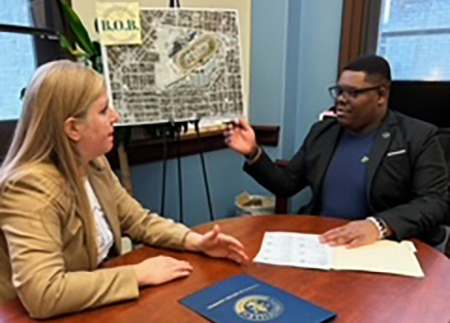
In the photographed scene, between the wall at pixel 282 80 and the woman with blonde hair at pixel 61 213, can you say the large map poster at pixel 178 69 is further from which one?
the woman with blonde hair at pixel 61 213

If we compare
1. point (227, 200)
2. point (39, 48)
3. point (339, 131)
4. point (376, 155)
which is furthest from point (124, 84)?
point (227, 200)

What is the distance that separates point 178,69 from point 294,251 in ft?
3.72

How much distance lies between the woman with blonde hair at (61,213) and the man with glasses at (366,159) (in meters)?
0.75

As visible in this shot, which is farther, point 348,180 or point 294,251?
point 348,180

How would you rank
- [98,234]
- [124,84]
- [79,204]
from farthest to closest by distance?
[124,84] → [98,234] → [79,204]

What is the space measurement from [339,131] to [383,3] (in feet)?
4.27

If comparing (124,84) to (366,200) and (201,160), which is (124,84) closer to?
(201,160)

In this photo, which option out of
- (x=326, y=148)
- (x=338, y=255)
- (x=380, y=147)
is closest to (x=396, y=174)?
(x=380, y=147)

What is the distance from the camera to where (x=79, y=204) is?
0.98m

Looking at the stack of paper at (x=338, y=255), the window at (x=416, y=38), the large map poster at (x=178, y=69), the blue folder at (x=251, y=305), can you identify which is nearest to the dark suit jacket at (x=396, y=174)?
the stack of paper at (x=338, y=255)

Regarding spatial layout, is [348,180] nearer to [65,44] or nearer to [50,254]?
[50,254]

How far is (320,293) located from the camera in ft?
3.12

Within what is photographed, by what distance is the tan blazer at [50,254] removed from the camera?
2.73 ft

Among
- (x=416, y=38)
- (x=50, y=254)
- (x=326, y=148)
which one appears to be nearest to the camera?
(x=50, y=254)
